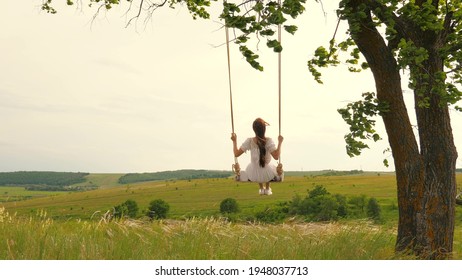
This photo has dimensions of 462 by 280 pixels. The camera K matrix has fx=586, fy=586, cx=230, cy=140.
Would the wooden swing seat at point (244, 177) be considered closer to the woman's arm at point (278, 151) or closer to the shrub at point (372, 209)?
the woman's arm at point (278, 151)

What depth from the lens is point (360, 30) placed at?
1091 centimetres

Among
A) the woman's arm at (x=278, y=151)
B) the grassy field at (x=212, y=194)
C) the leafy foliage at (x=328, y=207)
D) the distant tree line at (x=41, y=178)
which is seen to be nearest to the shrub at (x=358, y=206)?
the leafy foliage at (x=328, y=207)

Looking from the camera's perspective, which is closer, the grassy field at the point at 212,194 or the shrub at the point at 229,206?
the shrub at the point at 229,206

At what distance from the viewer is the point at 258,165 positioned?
13.3 meters

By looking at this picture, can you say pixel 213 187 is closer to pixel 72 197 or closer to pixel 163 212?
pixel 72 197

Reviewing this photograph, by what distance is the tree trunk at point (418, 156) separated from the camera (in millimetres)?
11336

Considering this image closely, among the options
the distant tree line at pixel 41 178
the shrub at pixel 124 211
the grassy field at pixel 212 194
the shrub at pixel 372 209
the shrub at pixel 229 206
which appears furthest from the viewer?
the distant tree line at pixel 41 178

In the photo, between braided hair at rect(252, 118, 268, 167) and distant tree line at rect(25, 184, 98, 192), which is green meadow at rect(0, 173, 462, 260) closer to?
braided hair at rect(252, 118, 268, 167)

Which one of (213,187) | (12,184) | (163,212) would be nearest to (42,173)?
(12,184)

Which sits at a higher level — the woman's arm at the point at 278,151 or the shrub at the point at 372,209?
the woman's arm at the point at 278,151

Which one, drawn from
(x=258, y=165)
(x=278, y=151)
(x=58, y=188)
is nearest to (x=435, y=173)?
(x=278, y=151)

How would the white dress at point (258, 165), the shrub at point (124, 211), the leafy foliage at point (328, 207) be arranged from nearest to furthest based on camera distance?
the white dress at point (258, 165) < the shrub at point (124, 211) < the leafy foliage at point (328, 207)

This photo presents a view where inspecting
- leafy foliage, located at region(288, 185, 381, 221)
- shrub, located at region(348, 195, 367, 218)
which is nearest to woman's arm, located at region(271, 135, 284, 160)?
leafy foliage, located at region(288, 185, 381, 221)

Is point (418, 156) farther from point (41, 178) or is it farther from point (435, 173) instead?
point (41, 178)
